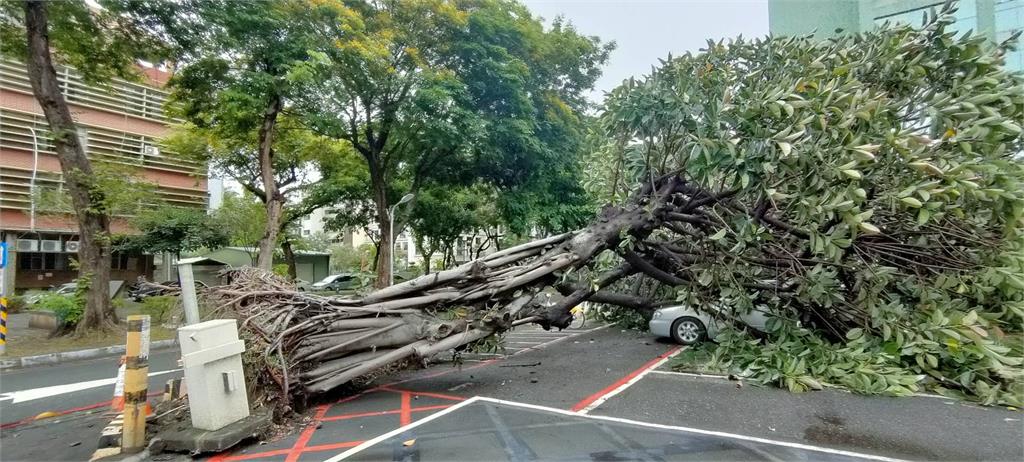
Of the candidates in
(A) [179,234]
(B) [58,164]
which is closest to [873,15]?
(A) [179,234]

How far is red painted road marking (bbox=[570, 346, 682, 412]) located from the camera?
19.2 feet

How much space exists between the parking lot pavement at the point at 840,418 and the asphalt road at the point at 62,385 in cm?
675

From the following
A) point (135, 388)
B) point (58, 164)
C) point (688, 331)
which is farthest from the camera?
A: point (58, 164)

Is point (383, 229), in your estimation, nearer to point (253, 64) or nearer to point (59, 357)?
point (253, 64)

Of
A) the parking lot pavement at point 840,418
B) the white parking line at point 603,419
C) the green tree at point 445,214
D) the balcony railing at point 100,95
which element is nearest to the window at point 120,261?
the balcony railing at point 100,95

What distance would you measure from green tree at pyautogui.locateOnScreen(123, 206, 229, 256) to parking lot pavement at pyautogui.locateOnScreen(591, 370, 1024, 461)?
865 inches

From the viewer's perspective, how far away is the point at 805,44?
7.05 meters

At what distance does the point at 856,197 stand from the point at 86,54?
1518cm

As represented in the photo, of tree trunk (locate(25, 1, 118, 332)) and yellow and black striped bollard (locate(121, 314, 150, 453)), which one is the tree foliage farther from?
tree trunk (locate(25, 1, 118, 332))

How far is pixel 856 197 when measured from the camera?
557 cm

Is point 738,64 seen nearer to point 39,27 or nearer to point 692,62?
point 692,62

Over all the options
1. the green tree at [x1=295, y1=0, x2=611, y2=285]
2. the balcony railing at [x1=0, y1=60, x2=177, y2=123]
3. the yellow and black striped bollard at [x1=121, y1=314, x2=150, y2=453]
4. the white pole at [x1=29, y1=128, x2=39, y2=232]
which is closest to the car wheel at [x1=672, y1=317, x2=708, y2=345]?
the green tree at [x1=295, y1=0, x2=611, y2=285]

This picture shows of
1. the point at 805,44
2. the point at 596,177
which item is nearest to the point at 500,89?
the point at 596,177

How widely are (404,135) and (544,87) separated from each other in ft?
16.3
